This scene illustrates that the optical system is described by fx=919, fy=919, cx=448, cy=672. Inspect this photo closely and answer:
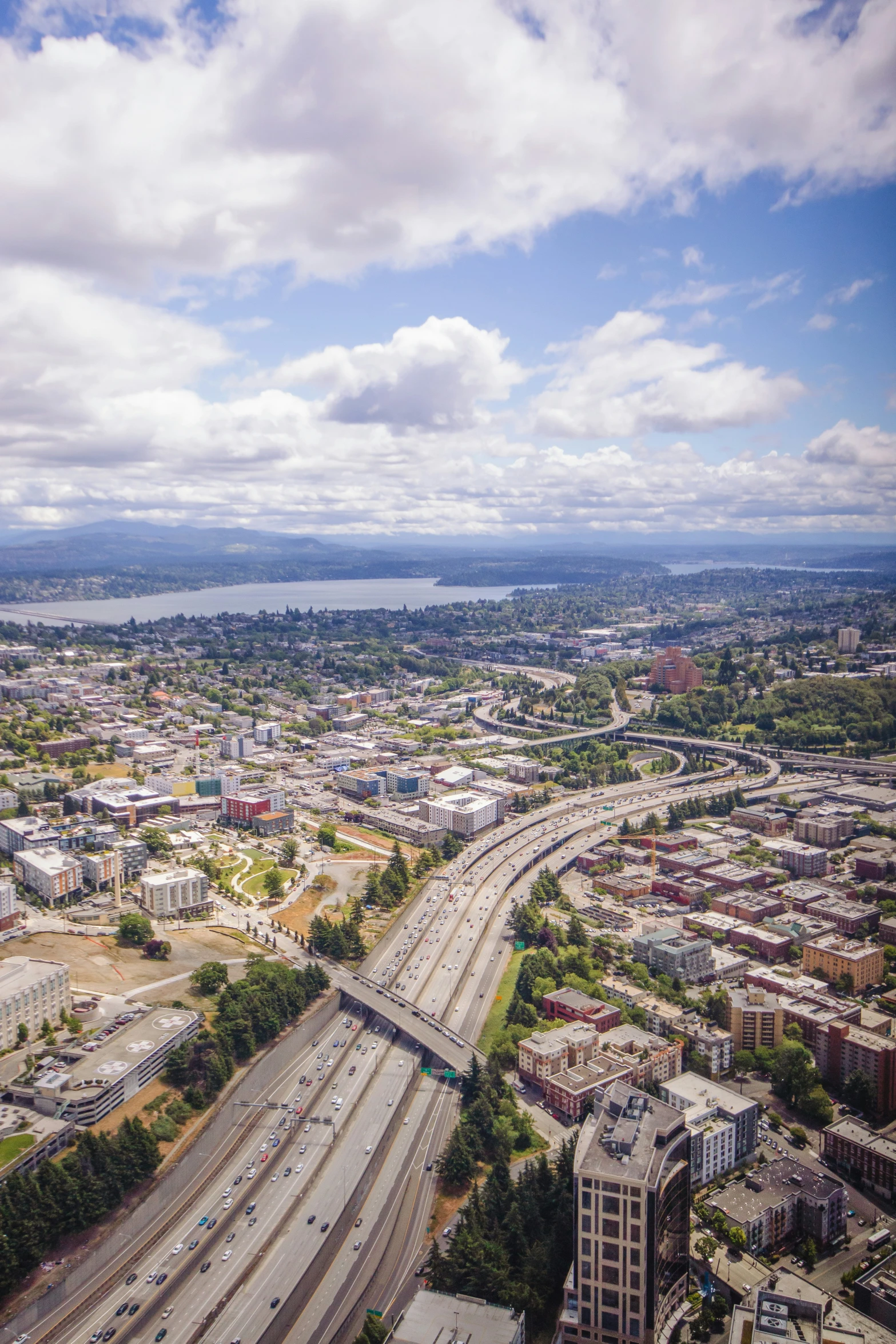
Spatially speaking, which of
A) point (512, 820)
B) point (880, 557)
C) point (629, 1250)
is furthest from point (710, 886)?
point (880, 557)

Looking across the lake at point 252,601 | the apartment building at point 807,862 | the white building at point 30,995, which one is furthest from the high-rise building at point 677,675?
the lake at point 252,601

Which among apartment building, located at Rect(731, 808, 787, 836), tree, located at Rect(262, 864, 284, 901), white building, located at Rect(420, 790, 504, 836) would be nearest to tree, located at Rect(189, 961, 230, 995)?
tree, located at Rect(262, 864, 284, 901)

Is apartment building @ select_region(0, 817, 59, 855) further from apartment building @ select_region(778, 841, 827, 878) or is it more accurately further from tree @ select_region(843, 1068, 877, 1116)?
apartment building @ select_region(778, 841, 827, 878)

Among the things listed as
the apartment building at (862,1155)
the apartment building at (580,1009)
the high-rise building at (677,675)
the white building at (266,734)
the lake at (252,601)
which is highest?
the lake at (252,601)

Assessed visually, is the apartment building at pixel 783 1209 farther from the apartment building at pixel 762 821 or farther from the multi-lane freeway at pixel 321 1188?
the apartment building at pixel 762 821

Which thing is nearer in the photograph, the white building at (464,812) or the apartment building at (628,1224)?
the apartment building at (628,1224)

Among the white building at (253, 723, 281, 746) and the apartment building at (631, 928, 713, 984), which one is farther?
the white building at (253, 723, 281, 746)
